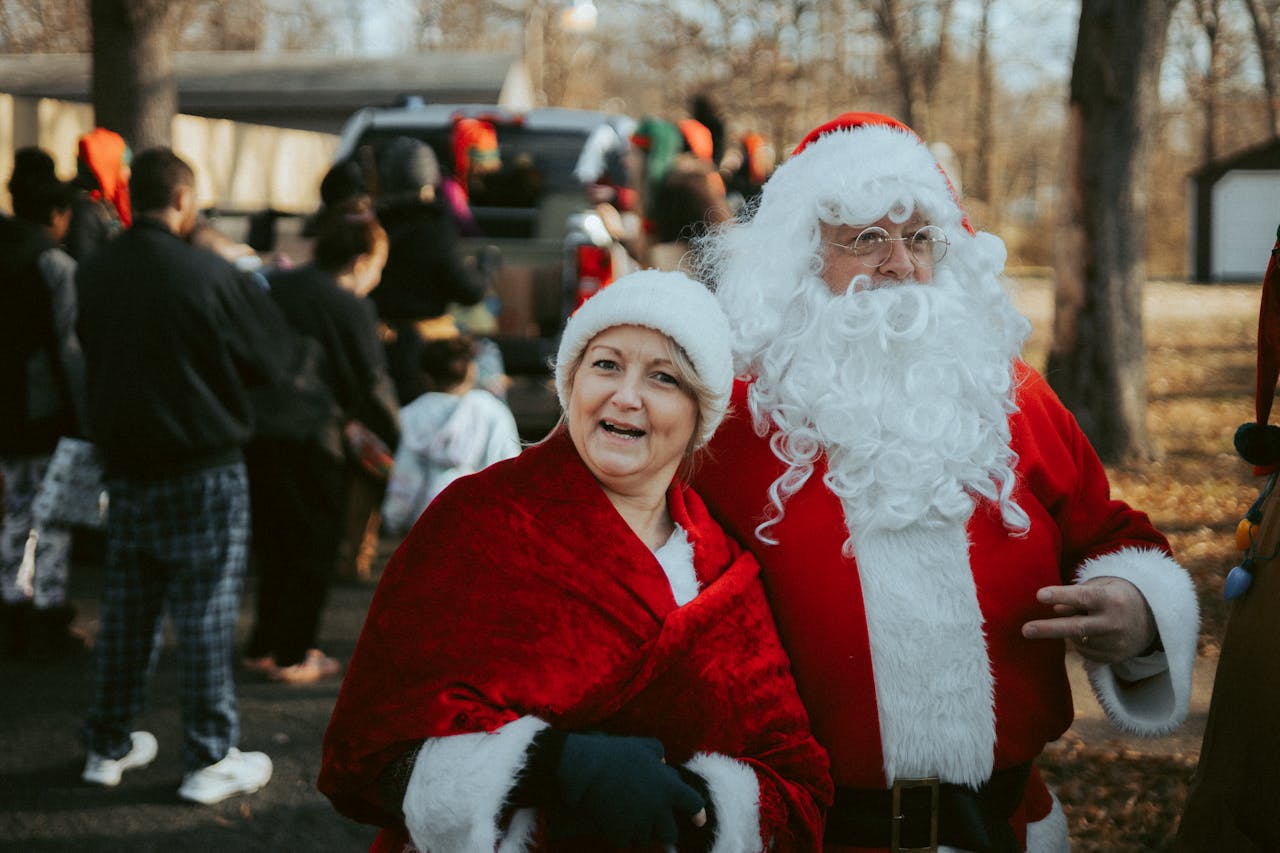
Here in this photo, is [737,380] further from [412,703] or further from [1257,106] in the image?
[1257,106]

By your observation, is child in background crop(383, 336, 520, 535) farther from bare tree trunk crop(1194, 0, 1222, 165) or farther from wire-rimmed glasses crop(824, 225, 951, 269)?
bare tree trunk crop(1194, 0, 1222, 165)

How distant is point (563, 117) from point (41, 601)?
5.99m

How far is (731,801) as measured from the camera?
6.68 ft

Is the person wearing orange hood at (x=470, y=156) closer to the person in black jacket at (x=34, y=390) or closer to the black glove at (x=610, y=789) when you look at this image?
the person in black jacket at (x=34, y=390)

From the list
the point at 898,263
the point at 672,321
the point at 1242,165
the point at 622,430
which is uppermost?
the point at 1242,165

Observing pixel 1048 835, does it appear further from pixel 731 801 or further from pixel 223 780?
pixel 223 780

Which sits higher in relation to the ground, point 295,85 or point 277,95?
point 295,85

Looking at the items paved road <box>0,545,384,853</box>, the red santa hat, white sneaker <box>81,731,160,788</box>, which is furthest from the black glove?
white sneaker <box>81,731,160,788</box>

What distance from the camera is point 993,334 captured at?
257cm

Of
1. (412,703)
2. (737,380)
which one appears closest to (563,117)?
(737,380)

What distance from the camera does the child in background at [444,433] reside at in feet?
19.9

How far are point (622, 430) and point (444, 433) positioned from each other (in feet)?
13.2

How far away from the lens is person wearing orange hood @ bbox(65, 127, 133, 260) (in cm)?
627

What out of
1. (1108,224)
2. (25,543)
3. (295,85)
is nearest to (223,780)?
(25,543)
